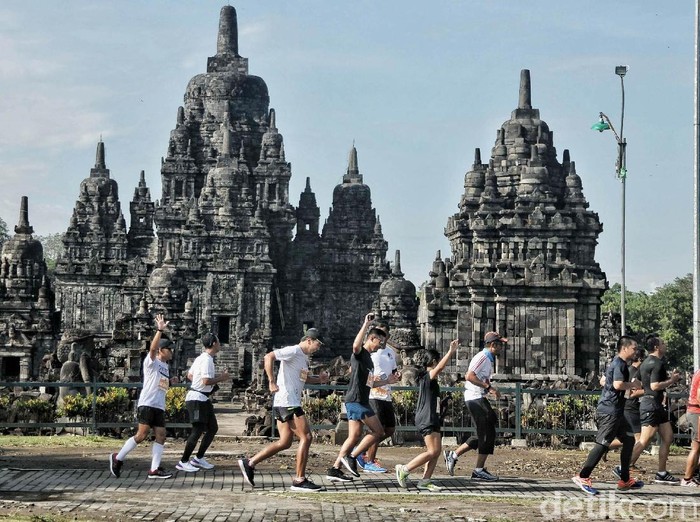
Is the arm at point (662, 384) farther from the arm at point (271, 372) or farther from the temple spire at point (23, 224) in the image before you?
the temple spire at point (23, 224)

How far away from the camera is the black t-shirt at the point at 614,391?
16.5 m

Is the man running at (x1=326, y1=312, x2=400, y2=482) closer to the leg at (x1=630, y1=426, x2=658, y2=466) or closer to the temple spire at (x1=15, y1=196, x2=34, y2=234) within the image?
the leg at (x1=630, y1=426, x2=658, y2=466)

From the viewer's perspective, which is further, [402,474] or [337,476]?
[337,476]

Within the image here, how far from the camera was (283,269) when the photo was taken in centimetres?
9312

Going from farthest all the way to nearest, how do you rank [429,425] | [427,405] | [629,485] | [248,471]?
[427,405] → [429,425] → [629,485] → [248,471]

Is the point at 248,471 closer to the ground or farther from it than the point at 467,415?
closer to the ground

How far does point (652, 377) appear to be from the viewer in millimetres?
17922

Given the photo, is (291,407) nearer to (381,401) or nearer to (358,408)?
(358,408)

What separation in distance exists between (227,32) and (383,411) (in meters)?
84.2

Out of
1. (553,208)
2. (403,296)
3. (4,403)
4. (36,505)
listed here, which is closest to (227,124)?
(403,296)

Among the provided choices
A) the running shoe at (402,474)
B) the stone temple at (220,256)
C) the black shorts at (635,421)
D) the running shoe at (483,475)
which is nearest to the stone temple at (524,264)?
the stone temple at (220,256)

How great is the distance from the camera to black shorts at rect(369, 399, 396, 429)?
17844mm

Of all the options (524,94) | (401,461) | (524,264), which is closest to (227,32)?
(524,94)

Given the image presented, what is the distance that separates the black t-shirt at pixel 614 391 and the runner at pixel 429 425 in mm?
1780
